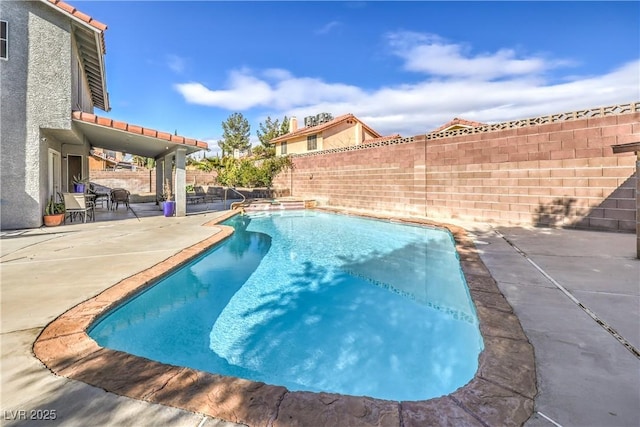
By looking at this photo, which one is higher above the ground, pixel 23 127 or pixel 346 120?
pixel 346 120

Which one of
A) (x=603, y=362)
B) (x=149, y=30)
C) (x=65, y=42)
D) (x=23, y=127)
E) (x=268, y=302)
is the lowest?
(x=268, y=302)

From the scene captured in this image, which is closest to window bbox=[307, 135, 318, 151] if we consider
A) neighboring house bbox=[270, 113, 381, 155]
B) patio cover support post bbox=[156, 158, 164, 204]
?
neighboring house bbox=[270, 113, 381, 155]

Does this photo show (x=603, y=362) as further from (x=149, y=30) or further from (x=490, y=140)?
(x=149, y=30)

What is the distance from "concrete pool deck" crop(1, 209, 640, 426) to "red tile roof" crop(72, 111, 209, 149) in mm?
4165

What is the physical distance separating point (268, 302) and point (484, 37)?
51.5 feet

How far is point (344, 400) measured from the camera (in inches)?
74.9

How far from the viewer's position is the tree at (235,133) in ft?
147

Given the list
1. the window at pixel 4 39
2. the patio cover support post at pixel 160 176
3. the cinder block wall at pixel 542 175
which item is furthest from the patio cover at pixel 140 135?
the cinder block wall at pixel 542 175

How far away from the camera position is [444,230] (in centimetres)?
970

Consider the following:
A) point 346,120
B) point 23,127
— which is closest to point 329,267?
point 23,127

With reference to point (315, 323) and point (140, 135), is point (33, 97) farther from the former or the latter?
point (315, 323)

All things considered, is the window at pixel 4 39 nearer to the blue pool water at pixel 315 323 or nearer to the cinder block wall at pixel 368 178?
the blue pool water at pixel 315 323

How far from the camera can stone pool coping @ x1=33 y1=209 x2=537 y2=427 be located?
1728mm

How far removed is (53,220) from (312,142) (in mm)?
19744
